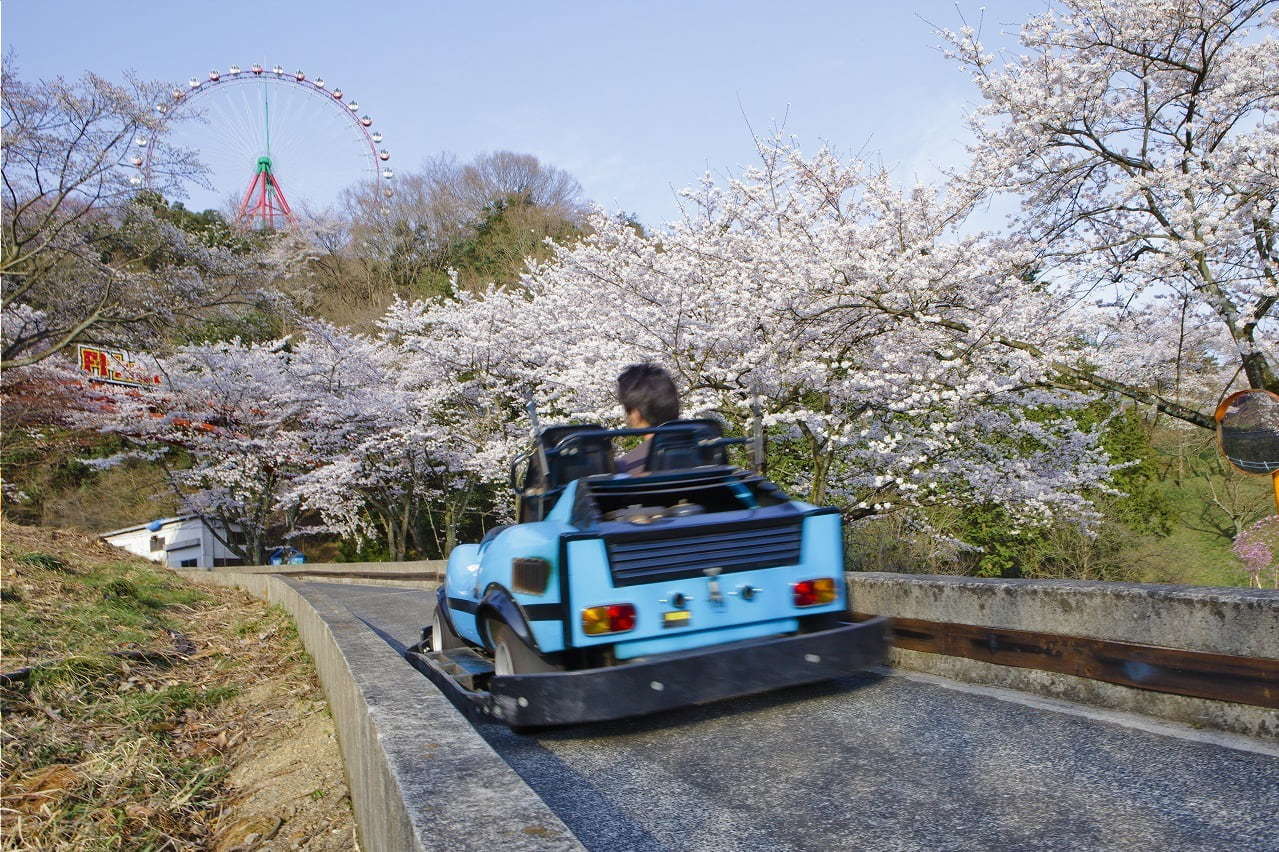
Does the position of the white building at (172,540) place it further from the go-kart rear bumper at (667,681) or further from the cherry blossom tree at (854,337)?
the go-kart rear bumper at (667,681)

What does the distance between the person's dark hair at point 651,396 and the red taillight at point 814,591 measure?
1347 millimetres

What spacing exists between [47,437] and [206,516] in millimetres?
7716

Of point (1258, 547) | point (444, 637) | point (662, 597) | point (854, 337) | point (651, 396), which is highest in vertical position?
point (854, 337)

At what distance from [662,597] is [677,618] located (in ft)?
0.40

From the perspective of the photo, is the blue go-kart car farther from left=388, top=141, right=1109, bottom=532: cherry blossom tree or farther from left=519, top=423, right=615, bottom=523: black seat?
left=388, top=141, right=1109, bottom=532: cherry blossom tree

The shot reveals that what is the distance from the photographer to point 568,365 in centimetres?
1741

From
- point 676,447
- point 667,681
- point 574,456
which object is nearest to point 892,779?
point 667,681

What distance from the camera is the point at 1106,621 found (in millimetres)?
4066

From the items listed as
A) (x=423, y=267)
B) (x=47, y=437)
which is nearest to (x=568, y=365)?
(x=47, y=437)

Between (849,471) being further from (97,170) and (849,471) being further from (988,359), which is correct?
(97,170)

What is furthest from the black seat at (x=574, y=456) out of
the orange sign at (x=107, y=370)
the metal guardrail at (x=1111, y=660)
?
the orange sign at (x=107, y=370)

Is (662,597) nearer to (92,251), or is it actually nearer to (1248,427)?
(1248,427)

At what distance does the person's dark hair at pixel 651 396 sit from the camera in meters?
5.15

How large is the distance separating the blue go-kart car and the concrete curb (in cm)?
50
